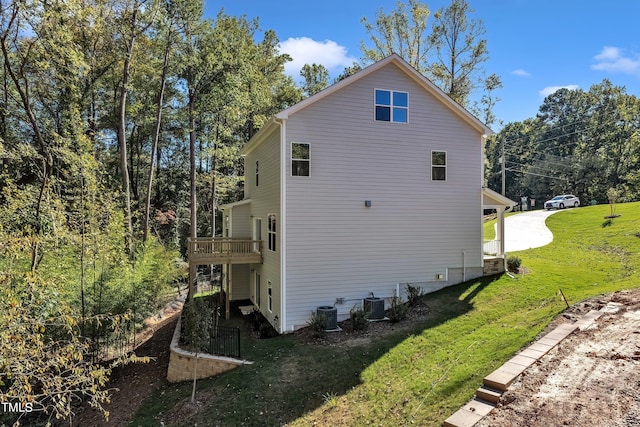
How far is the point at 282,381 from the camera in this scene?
848cm

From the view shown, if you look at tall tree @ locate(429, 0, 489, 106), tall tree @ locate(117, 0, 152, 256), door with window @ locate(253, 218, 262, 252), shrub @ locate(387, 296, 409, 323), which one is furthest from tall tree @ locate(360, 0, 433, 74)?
shrub @ locate(387, 296, 409, 323)

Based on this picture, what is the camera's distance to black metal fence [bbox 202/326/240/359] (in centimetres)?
1023

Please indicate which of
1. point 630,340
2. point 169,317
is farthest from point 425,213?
point 169,317

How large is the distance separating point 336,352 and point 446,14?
2142cm

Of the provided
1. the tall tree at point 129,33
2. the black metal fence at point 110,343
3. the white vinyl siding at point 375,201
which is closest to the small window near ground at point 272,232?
the white vinyl siding at point 375,201

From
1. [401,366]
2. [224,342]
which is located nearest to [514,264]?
[401,366]

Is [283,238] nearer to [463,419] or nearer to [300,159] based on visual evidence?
[300,159]

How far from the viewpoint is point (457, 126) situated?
1359 centimetres

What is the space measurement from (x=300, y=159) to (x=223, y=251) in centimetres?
469

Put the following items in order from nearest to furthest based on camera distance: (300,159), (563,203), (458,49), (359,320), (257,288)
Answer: (359,320), (300,159), (257,288), (458,49), (563,203)

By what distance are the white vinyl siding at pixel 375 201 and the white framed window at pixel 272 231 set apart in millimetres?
1281

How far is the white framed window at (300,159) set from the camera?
11.8 metres

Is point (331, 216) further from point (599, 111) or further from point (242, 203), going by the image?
point (599, 111)

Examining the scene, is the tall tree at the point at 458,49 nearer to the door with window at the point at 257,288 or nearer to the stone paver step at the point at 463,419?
the door with window at the point at 257,288
